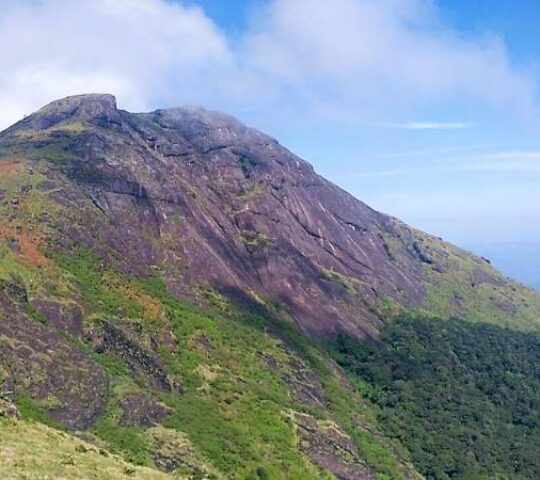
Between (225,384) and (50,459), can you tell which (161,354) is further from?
(50,459)

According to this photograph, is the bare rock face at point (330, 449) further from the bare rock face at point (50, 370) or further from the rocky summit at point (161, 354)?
the bare rock face at point (50, 370)

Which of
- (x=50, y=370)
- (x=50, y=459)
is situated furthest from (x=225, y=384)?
(x=50, y=459)

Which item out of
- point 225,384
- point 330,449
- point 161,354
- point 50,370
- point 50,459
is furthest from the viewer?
point 225,384

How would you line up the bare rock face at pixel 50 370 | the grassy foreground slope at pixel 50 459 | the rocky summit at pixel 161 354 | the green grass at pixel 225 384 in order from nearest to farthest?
the grassy foreground slope at pixel 50 459 → the bare rock face at pixel 50 370 → the rocky summit at pixel 161 354 → the green grass at pixel 225 384

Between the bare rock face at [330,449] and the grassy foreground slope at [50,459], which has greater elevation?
the grassy foreground slope at [50,459]

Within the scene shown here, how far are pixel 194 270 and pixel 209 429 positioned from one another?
6255cm

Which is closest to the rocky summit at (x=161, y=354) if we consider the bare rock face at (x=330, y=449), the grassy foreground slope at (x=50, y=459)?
the bare rock face at (x=330, y=449)

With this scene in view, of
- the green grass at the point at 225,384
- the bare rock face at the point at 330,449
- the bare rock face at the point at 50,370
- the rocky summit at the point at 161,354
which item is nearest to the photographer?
the bare rock face at the point at 50,370

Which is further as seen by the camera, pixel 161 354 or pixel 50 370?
pixel 161 354

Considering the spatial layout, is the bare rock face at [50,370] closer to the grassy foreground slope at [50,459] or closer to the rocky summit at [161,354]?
the rocky summit at [161,354]

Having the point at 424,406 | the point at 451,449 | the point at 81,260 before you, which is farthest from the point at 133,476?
the point at 424,406

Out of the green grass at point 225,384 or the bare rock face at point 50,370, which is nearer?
the bare rock face at point 50,370

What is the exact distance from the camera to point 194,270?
18588cm

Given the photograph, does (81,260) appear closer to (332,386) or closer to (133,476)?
(332,386)
